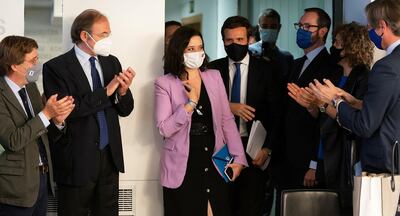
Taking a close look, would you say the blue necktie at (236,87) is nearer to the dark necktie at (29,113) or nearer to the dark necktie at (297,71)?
the dark necktie at (297,71)

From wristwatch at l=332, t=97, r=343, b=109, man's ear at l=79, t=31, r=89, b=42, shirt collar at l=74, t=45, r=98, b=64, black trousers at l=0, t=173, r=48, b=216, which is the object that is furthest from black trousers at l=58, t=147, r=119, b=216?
wristwatch at l=332, t=97, r=343, b=109

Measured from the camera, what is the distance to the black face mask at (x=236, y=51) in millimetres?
4027

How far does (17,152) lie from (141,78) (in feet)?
3.45

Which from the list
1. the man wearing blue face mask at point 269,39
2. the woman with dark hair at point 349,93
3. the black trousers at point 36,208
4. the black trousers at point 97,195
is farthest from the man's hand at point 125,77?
the man wearing blue face mask at point 269,39

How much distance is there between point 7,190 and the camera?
127 inches

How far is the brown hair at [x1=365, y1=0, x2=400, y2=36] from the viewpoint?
2.95m

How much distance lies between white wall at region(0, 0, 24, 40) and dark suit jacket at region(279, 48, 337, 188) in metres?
1.83

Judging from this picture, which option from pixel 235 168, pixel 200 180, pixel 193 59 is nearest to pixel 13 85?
pixel 193 59

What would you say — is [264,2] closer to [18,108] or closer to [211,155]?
[211,155]

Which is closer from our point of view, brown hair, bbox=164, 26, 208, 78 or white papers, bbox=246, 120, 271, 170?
brown hair, bbox=164, 26, 208, 78

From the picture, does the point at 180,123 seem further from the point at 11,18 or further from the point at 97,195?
the point at 11,18

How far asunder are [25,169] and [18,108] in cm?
33

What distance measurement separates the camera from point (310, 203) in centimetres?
305

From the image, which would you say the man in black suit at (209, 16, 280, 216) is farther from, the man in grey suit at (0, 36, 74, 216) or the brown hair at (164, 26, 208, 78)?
the man in grey suit at (0, 36, 74, 216)
